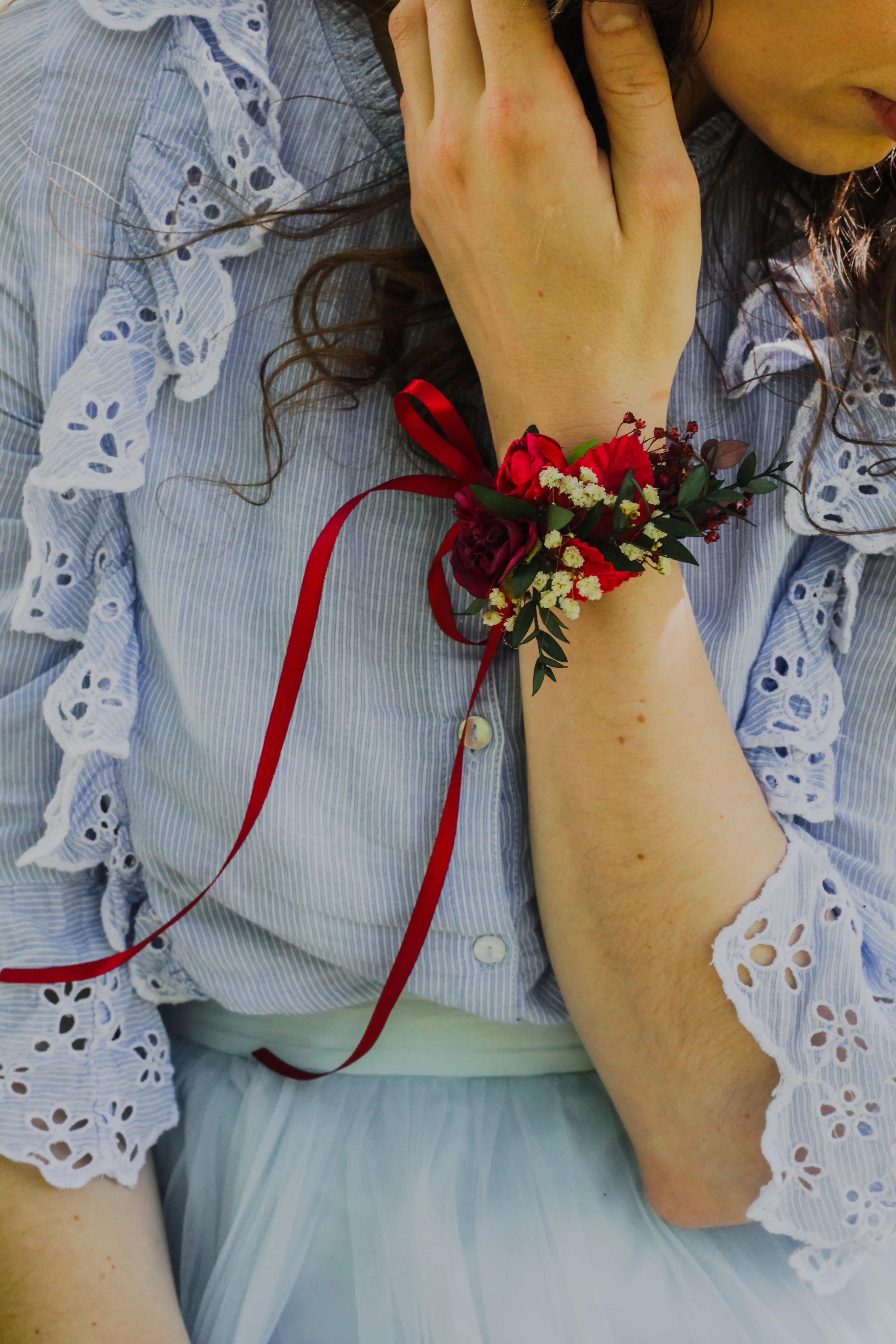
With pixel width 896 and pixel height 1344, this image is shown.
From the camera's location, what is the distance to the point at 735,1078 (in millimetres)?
940

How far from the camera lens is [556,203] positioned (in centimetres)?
88

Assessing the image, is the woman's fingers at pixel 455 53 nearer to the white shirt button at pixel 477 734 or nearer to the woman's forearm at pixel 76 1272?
the white shirt button at pixel 477 734

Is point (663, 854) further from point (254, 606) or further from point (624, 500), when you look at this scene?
point (254, 606)

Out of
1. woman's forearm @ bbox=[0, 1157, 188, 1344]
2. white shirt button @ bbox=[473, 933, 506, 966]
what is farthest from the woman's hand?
woman's forearm @ bbox=[0, 1157, 188, 1344]

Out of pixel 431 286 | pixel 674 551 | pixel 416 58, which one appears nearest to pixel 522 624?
pixel 674 551

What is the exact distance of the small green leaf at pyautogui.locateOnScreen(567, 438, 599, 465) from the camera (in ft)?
2.74

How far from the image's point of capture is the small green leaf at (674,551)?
814 mm

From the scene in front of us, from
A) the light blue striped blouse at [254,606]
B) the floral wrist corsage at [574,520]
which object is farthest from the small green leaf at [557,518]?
the light blue striped blouse at [254,606]

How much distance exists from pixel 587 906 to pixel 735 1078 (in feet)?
0.63

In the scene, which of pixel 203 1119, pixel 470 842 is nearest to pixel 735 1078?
pixel 470 842

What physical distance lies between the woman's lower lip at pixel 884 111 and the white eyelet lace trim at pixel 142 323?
50 centimetres

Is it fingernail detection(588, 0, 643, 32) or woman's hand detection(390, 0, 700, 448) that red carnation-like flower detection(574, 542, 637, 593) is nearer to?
woman's hand detection(390, 0, 700, 448)

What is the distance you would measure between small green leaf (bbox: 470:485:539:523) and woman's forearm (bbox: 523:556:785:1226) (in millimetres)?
150

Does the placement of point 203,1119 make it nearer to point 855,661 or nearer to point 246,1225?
point 246,1225
